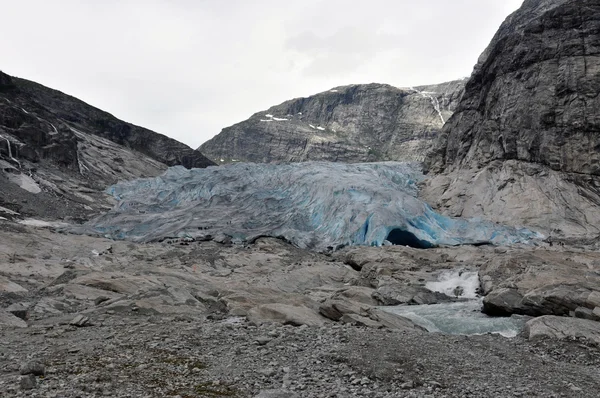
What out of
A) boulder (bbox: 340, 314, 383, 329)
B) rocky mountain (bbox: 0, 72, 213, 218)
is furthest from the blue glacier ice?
boulder (bbox: 340, 314, 383, 329)

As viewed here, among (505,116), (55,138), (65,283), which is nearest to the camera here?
(65,283)

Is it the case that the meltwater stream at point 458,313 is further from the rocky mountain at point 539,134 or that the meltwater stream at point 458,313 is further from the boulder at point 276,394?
the rocky mountain at point 539,134

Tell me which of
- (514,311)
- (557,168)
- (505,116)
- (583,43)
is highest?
(583,43)

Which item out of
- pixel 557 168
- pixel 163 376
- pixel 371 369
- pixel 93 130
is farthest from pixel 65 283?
pixel 93 130

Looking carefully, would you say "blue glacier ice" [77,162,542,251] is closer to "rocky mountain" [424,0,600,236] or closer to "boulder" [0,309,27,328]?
"rocky mountain" [424,0,600,236]

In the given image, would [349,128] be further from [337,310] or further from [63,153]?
[337,310]

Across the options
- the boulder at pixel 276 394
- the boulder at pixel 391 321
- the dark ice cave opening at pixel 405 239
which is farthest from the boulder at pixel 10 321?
the dark ice cave opening at pixel 405 239

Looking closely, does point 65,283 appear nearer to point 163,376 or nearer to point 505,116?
point 163,376

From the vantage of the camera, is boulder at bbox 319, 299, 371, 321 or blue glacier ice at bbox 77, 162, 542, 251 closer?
boulder at bbox 319, 299, 371, 321
